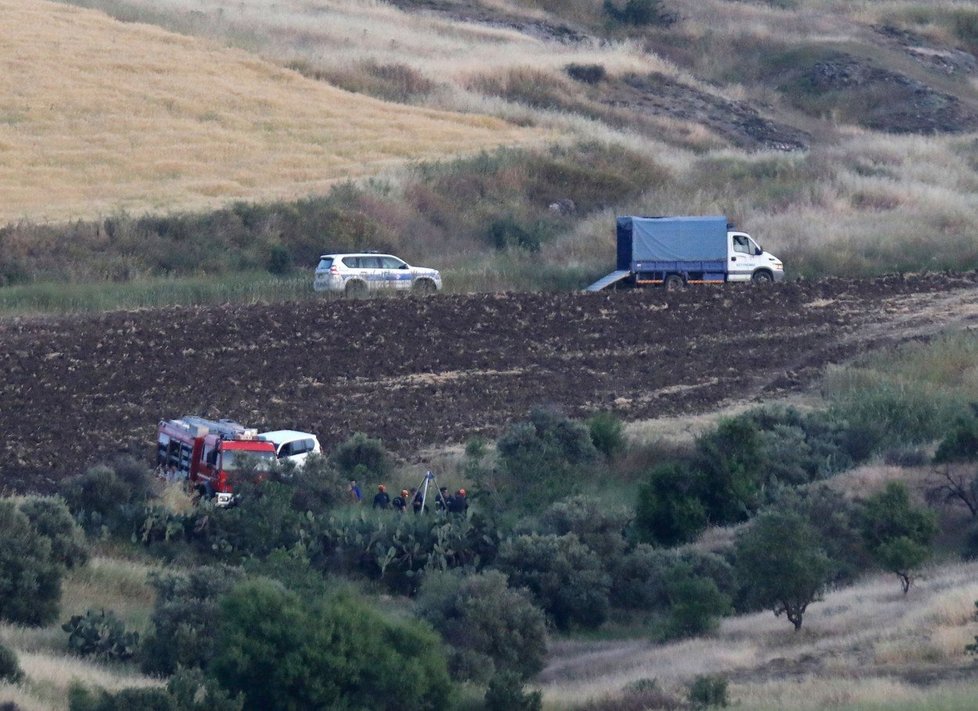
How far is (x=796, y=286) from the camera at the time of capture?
41.7 metres

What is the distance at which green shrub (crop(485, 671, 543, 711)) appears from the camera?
13734 mm

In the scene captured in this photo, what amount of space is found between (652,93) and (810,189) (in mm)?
20646

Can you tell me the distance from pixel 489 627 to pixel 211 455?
8579mm

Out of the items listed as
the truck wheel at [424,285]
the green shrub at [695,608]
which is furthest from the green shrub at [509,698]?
the truck wheel at [424,285]

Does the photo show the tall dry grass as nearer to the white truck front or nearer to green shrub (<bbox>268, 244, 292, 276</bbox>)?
the white truck front

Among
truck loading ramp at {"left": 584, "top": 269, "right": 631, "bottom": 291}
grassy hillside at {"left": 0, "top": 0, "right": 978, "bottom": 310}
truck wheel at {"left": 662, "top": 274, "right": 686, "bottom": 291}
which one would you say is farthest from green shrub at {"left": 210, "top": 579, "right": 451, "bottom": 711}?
truck wheel at {"left": 662, "top": 274, "right": 686, "bottom": 291}

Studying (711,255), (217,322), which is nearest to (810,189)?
(711,255)

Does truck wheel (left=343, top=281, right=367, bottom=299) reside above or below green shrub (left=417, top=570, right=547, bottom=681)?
below

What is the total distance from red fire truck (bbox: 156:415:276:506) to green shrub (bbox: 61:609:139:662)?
681cm

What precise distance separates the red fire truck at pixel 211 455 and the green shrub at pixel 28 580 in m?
5.16

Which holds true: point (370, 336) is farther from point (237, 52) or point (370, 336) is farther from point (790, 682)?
point (237, 52)

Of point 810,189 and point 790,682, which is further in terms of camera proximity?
point 810,189

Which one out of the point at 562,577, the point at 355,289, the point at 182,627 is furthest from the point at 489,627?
the point at 355,289

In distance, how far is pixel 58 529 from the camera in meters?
20.0
